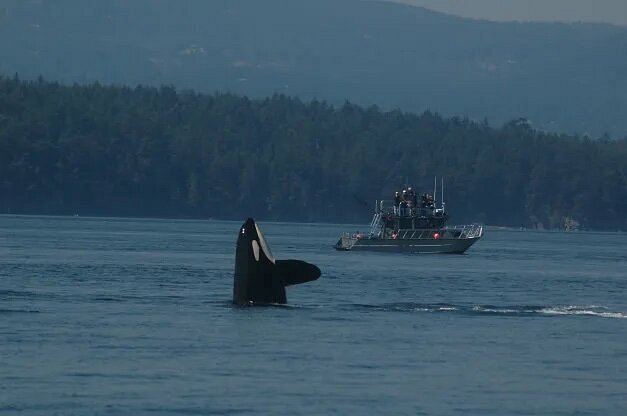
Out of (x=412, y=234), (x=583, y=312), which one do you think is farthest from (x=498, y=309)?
(x=412, y=234)

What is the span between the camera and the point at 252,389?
39656 mm

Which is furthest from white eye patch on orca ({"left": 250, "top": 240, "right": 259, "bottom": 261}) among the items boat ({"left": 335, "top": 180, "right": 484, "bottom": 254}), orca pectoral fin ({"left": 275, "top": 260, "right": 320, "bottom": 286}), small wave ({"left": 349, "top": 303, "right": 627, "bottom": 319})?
boat ({"left": 335, "top": 180, "right": 484, "bottom": 254})

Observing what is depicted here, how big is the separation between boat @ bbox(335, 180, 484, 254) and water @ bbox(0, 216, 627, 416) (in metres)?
65.1

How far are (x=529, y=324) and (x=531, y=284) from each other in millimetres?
34957

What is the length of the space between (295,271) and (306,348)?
6.29m

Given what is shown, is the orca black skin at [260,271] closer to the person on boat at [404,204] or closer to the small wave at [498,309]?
the small wave at [498,309]

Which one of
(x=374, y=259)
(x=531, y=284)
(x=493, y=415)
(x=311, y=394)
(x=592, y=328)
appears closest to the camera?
(x=493, y=415)

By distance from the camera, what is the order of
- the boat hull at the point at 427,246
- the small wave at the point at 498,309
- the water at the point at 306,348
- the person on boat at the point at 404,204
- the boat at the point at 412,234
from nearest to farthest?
the water at the point at 306,348 → the small wave at the point at 498,309 → the boat hull at the point at 427,246 → the boat at the point at 412,234 → the person on boat at the point at 404,204

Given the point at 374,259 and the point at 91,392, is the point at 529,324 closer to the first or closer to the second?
the point at 91,392

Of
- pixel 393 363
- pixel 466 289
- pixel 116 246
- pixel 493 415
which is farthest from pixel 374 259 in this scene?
pixel 493 415

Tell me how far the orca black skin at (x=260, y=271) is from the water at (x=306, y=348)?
73 cm

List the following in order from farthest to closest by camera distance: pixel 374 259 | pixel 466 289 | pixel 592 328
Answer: pixel 374 259 → pixel 466 289 → pixel 592 328

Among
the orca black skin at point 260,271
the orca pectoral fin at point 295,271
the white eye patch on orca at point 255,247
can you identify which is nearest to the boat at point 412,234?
the orca black skin at point 260,271

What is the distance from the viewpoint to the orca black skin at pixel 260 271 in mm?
53562
